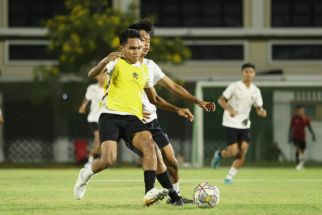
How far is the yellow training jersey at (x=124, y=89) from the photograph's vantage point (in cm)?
1132

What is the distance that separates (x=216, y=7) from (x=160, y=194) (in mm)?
27331

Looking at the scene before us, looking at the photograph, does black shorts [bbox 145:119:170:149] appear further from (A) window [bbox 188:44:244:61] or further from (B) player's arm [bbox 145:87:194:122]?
(A) window [bbox 188:44:244:61]

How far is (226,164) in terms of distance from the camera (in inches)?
1113

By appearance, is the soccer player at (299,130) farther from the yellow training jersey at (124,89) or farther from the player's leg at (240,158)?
the yellow training jersey at (124,89)

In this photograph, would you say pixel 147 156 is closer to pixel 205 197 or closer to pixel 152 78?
pixel 205 197

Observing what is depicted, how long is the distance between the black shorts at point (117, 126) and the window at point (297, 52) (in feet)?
88.1

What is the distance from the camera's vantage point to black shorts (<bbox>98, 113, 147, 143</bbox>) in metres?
11.3

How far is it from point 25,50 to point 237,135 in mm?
19275

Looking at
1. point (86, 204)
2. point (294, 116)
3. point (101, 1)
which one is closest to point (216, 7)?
point (101, 1)

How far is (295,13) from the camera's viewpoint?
3800 centimetres

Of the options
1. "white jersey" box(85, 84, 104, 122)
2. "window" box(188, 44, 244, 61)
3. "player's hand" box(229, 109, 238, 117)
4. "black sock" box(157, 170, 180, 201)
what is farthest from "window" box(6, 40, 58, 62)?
"black sock" box(157, 170, 180, 201)

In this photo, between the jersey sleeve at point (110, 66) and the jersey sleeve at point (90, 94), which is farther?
the jersey sleeve at point (90, 94)

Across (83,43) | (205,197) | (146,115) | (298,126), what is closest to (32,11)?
(83,43)

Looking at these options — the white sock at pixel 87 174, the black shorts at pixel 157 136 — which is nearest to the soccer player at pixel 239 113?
the black shorts at pixel 157 136
